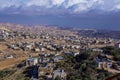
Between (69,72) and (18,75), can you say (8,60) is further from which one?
(69,72)

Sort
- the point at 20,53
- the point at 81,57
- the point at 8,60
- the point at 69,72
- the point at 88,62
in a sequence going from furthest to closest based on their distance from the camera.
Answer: the point at 20,53 → the point at 8,60 → the point at 81,57 → the point at 88,62 → the point at 69,72

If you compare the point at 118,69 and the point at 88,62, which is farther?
the point at 88,62

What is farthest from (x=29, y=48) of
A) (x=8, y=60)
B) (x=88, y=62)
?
(x=88, y=62)

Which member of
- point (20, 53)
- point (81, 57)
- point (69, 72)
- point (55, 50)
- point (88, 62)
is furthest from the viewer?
point (55, 50)

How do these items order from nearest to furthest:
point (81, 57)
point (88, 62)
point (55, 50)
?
point (88, 62)
point (81, 57)
point (55, 50)

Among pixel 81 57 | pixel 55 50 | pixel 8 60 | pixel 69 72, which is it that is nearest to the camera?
pixel 69 72

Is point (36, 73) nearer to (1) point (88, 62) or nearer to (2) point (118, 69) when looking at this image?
(1) point (88, 62)

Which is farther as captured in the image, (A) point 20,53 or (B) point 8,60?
(A) point 20,53

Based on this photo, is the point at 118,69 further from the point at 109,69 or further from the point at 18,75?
the point at 18,75

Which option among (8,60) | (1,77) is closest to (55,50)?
(8,60)
